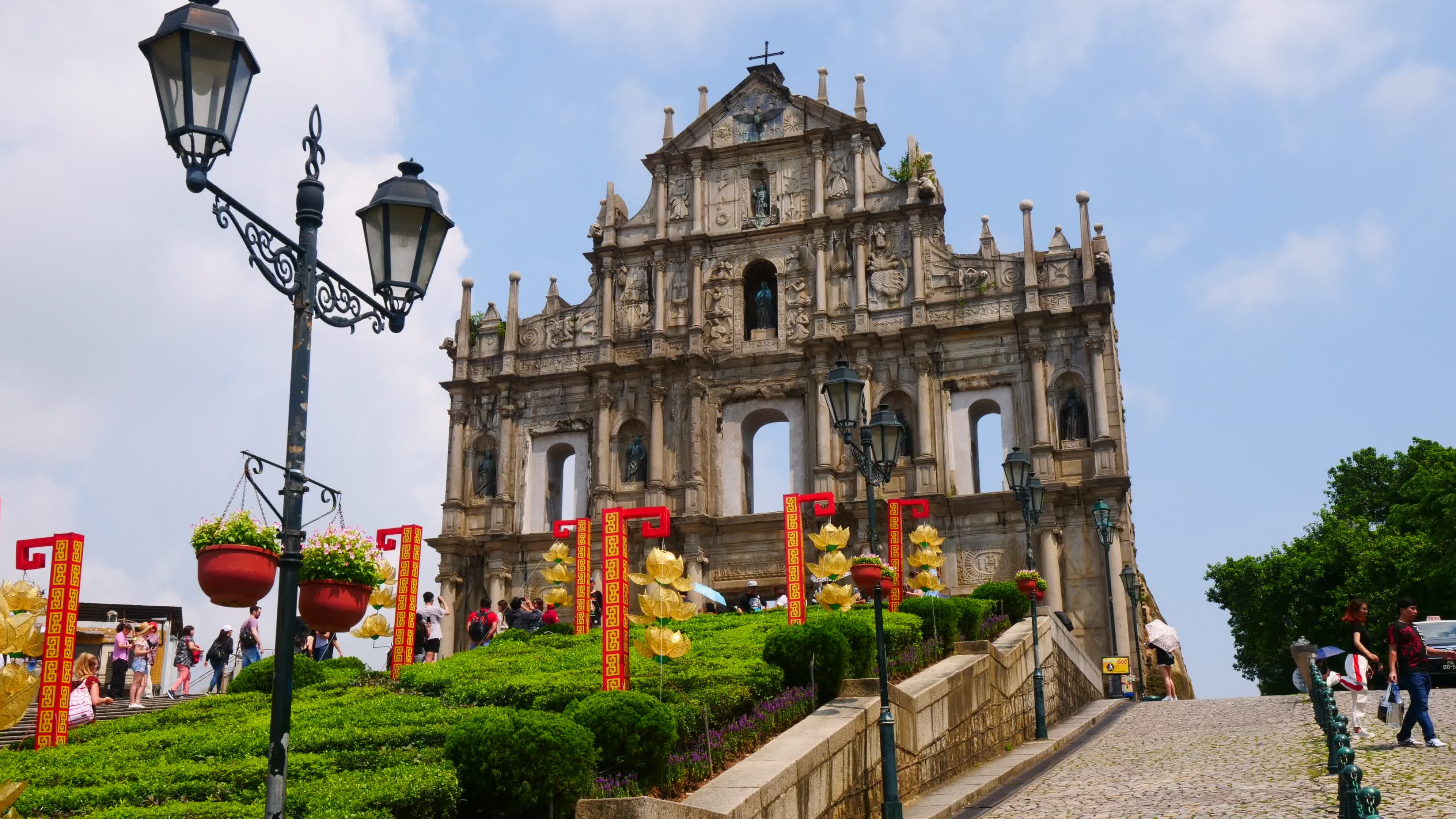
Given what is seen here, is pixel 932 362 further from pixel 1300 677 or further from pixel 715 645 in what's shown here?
pixel 715 645

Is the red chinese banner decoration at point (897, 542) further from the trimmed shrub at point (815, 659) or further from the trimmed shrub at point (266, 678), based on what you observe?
the trimmed shrub at point (266, 678)

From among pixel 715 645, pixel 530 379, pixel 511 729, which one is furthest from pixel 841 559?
pixel 530 379

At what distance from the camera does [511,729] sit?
9.02 meters

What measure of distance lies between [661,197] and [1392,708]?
87.8ft

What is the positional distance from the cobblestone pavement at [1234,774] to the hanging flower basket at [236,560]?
7.21 meters

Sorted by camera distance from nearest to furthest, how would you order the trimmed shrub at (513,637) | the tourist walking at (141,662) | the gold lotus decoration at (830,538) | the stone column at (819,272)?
the gold lotus decoration at (830,538)
the tourist walking at (141,662)
the trimmed shrub at (513,637)
the stone column at (819,272)

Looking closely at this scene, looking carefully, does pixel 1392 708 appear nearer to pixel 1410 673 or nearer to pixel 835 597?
pixel 1410 673

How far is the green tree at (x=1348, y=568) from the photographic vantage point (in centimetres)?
3816

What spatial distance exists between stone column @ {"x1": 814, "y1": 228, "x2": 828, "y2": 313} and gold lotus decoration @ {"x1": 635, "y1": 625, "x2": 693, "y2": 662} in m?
22.3

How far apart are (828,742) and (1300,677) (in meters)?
10.7

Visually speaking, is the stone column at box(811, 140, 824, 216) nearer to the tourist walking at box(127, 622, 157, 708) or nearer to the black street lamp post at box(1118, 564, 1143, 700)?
the black street lamp post at box(1118, 564, 1143, 700)

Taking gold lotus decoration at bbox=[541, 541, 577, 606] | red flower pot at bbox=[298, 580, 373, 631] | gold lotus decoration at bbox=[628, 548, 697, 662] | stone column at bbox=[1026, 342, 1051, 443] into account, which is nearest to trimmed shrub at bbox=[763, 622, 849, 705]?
gold lotus decoration at bbox=[628, 548, 697, 662]

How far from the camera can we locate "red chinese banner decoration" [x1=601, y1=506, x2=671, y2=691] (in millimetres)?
13430

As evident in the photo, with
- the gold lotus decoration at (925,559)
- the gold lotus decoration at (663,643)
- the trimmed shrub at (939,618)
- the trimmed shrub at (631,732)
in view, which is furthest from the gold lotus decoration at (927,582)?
the trimmed shrub at (631,732)
